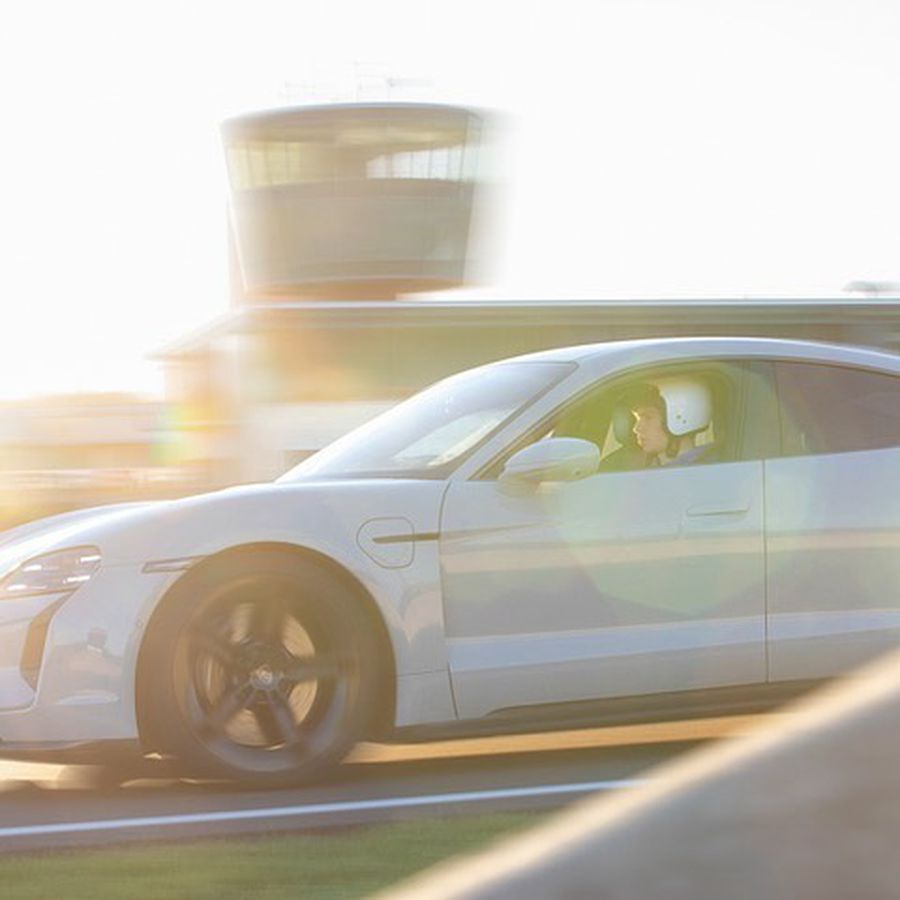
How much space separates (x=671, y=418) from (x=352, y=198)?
46826 millimetres

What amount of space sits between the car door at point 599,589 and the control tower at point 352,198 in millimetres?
46634

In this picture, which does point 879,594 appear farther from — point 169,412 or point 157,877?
point 169,412

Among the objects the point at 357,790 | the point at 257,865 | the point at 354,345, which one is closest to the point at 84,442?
the point at 354,345

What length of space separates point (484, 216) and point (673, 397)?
49.2 meters

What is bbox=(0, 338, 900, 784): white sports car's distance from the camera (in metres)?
5.47

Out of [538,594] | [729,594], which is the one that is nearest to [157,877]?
[538,594]

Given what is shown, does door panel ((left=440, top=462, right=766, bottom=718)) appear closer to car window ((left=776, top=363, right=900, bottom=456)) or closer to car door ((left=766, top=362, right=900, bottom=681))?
car door ((left=766, top=362, right=900, bottom=681))

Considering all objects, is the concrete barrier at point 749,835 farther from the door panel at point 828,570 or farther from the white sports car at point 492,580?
the door panel at point 828,570

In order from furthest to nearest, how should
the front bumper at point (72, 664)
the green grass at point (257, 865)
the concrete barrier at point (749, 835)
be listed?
the front bumper at point (72, 664) < the green grass at point (257, 865) < the concrete barrier at point (749, 835)

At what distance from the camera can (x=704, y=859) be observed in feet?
2.75

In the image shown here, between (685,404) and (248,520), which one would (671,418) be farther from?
(248,520)

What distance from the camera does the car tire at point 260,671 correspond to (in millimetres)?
5460

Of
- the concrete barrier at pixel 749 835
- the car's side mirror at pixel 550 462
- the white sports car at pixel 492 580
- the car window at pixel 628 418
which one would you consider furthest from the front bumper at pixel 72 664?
the concrete barrier at pixel 749 835

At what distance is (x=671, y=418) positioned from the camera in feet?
20.2
